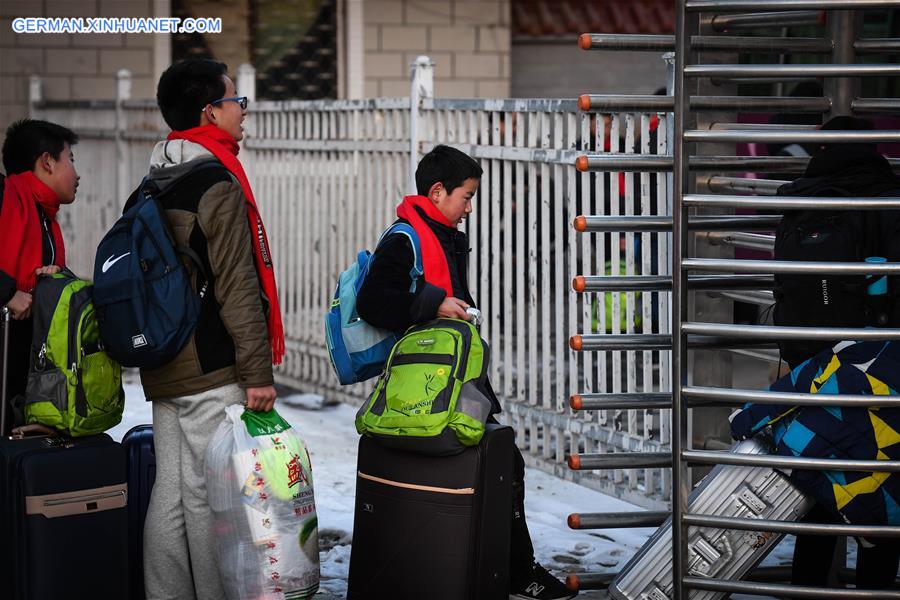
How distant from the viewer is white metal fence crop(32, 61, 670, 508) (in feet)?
20.0

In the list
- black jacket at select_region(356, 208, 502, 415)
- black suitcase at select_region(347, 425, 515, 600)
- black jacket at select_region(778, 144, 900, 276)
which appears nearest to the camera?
black jacket at select_region(778, 144, 900, 276)

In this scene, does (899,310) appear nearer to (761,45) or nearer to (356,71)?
(761,45)

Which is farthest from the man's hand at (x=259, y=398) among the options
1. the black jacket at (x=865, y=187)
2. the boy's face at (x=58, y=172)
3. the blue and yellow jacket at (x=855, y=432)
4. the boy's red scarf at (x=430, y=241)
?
the black jacket at (x=865, y=187)

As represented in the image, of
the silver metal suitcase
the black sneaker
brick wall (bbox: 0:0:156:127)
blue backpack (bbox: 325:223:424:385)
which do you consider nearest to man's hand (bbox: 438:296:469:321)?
blue backpack (bbox: 325:223:424:385)

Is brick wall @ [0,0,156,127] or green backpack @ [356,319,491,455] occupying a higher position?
brick wall @ [0,0,156,127]

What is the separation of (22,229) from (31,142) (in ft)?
1.15

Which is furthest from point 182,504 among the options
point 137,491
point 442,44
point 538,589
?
point 442,44

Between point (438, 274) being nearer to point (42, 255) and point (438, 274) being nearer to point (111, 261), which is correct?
point (111, 261)

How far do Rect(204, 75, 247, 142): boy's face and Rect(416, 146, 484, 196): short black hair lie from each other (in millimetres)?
613

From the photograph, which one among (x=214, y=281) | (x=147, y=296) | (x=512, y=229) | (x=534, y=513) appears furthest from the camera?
(x=512, y=229)

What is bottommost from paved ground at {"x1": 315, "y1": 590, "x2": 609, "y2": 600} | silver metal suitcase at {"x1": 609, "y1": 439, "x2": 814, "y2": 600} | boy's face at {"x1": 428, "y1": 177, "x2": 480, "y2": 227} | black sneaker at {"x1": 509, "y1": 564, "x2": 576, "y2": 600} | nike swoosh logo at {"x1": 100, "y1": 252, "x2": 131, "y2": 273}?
paved ground at {"x1": 315, "y1": 590, "x2": 609, "y2": 600}

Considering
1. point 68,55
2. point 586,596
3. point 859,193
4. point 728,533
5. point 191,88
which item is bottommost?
point 586,596

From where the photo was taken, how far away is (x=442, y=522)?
4.21 metres

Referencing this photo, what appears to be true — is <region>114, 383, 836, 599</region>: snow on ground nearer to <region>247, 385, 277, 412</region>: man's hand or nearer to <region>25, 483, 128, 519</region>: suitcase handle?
<region>25, 483, 128, 519</region>: suitcase handle
